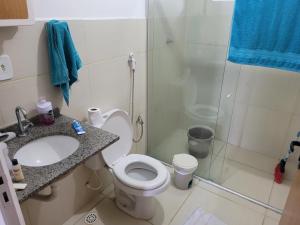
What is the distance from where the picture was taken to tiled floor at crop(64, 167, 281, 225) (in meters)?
1.66

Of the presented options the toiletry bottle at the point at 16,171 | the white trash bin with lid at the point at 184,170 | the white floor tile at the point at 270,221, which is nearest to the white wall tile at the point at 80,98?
the toiletry bottle at the point at 16,171

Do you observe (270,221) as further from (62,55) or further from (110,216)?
(62,55)

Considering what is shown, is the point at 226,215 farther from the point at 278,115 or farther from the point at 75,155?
the point at 75,155

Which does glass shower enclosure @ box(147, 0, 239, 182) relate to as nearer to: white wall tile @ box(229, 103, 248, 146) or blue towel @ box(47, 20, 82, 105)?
white wall tile @ box(229, 103, 248, 146)

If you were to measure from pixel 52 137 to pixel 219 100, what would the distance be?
53.8 inches

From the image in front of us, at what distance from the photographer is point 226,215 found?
5.59 feet

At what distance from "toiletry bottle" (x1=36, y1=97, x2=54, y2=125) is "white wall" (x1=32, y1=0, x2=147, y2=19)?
1.47 ft

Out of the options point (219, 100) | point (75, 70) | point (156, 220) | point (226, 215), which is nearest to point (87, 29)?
point (75, 70)

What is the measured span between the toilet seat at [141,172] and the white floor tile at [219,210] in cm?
39

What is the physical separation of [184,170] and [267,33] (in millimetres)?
1194

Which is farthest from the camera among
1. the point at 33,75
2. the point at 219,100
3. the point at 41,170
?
the point at 219,100

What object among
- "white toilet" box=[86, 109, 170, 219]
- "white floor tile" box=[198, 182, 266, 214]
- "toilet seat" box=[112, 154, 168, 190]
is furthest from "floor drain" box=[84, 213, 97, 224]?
"white floor tile" box=[198, 182, 266, 214]

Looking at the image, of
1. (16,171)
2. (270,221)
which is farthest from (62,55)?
(270,221)

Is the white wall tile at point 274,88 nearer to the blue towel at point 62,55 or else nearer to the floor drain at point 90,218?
the blue towel at point 62,55
